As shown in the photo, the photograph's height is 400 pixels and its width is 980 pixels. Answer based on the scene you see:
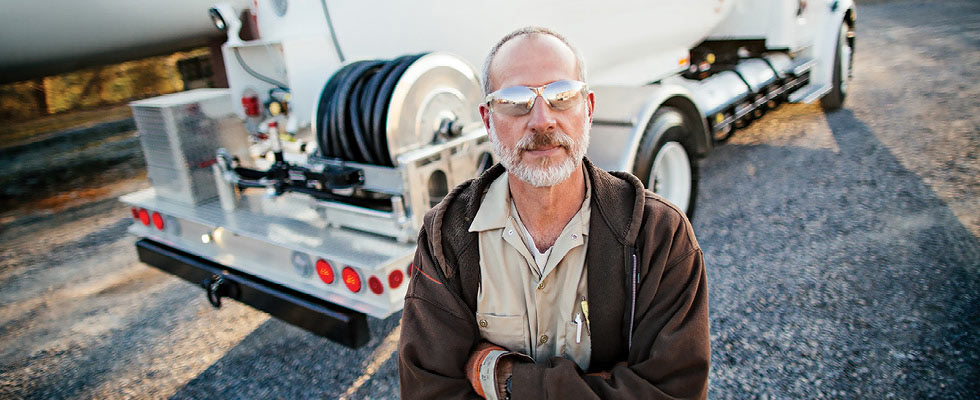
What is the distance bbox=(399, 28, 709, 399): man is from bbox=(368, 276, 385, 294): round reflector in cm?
93

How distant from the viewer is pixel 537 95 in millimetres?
1549

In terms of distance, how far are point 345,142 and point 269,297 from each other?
2.66 feet

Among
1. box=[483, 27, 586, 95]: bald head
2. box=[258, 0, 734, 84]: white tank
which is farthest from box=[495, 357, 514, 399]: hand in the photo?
box=[258, 0, 734, 84]: white tank

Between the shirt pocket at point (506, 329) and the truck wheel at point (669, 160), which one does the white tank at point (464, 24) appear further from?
the shirt pocket at point (506, 329)

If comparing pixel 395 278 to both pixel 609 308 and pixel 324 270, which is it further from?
pixel 609 308

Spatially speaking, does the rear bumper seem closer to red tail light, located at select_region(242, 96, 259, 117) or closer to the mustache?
red tail light, located at select_region(242, 96, 259, 117)

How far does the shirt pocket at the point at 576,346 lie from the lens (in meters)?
1.62

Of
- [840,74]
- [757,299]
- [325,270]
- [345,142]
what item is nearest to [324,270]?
[325,270]

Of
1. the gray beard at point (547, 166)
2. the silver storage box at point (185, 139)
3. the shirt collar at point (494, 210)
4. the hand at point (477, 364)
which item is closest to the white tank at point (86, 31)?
the silver storage box at point (185, 139)

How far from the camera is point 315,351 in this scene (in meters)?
3.39

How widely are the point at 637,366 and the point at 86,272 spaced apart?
4.72 m

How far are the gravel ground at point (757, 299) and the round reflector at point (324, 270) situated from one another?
60 cm

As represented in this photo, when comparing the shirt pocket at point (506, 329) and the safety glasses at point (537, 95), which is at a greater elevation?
the safety glasses at point (537, 95)

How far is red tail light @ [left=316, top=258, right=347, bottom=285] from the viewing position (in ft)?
9.04
